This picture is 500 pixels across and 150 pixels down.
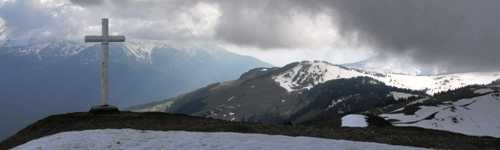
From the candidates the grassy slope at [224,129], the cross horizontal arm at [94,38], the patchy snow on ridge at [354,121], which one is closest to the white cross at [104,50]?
the cross horizontal arm at [94,38]

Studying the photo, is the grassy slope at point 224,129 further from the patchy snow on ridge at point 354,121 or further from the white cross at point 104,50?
the patchy snow on ridge at point 354,121

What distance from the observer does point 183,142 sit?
28297mm

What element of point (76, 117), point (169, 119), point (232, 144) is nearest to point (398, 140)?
point (232, 144)

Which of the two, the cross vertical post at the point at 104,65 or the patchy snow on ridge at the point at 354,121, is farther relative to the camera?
the patchy snow on ridge at the point at 354,121

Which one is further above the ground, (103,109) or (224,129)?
(103,109)

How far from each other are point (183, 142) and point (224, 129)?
586cm

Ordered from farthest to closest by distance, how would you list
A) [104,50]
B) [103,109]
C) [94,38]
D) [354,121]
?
[354,121], [104,50], [94,38], [103,109]

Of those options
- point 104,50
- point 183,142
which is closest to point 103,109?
point 104,50

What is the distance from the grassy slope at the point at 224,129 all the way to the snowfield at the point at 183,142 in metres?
2.79

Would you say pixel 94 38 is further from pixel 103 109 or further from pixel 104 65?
pixel 103 109

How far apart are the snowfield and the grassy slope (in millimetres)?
2785

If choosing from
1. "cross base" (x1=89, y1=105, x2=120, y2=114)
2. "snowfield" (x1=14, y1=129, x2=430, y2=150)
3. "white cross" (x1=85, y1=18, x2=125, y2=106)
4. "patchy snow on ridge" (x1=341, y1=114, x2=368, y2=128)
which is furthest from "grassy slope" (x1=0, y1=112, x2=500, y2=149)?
"patchy snow on ridge" (x1=341, y1=114, x2=368, y2=128)

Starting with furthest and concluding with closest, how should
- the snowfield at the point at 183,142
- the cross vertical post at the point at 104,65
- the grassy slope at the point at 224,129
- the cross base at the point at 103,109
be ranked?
the cross vertical post at the point at 104,65 → the cross base at the point at 103,109 → the grassy slope at the point at 224,129 → the snowfield at the point at 183,142

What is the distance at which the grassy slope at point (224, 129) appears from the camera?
31859mm
